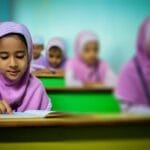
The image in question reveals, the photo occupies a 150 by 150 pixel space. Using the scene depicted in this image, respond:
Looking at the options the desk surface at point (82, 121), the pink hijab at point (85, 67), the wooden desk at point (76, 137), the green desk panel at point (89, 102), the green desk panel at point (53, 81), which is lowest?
the wooden desk at point (76, 137)

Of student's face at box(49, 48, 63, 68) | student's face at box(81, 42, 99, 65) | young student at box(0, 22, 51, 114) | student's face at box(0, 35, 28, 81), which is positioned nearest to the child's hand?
young student at box(0, 22, 51, 114)

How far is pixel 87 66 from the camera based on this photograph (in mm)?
1186

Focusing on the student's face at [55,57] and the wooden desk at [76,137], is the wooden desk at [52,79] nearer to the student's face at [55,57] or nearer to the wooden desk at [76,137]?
the student's face at [55,57]

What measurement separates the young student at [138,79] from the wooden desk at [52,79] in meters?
0.22

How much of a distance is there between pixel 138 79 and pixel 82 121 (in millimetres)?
274

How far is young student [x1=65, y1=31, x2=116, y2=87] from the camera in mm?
1170

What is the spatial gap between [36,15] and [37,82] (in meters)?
0.26

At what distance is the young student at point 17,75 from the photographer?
1179 millimetres

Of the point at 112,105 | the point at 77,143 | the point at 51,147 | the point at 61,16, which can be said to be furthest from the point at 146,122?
the point at 61,16

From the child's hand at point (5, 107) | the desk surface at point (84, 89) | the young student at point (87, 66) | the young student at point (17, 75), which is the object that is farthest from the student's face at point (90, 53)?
the child's hand at point (5, 107)

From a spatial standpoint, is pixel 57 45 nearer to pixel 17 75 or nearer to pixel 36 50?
pixel 36 50

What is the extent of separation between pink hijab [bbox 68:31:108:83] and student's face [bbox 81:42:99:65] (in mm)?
14

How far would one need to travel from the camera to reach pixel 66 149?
1.24 meters

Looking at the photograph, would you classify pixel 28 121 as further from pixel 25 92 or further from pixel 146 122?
pixel 146 122
